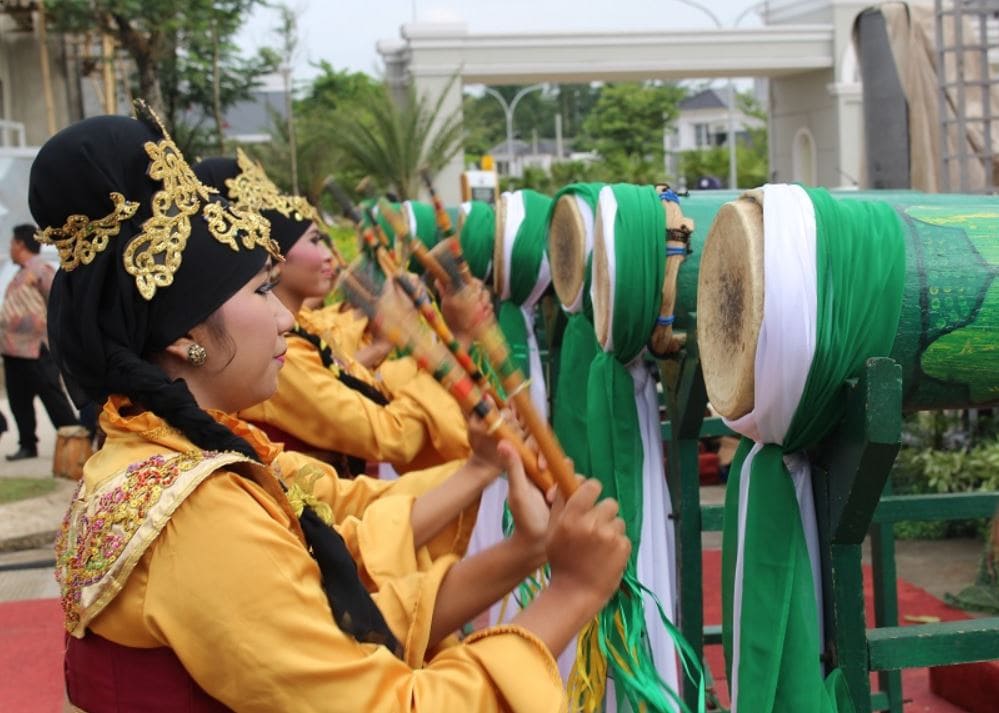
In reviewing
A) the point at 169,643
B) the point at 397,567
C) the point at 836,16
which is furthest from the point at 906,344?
the point at 836,16

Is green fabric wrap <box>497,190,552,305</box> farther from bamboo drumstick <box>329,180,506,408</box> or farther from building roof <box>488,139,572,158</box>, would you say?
building roof <box>488,139,572,158</box>

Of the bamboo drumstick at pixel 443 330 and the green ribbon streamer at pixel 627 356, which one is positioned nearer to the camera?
the bamboo drumstick at pixel 443 330

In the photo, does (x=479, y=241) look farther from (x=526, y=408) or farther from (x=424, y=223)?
(x=526, y=408)

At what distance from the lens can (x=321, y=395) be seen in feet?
12.2

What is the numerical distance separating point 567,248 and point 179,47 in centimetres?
1801

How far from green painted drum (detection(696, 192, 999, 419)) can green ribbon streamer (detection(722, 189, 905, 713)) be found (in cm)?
4

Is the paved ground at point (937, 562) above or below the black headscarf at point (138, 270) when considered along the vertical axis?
below

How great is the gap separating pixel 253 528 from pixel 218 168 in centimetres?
248

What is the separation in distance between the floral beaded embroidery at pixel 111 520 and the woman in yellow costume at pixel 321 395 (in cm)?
187

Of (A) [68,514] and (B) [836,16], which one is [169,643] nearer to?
(A) [68,514]

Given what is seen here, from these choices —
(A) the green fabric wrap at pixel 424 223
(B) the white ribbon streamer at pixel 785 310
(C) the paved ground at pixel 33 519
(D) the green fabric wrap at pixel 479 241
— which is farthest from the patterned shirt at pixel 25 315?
(B) the white ribbon streamer at pixel 785 310

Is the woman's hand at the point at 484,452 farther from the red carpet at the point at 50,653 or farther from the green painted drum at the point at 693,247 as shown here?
the red carpet at the point at 50,653

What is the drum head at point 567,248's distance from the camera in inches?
141

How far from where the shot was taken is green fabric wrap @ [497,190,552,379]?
4.87m
